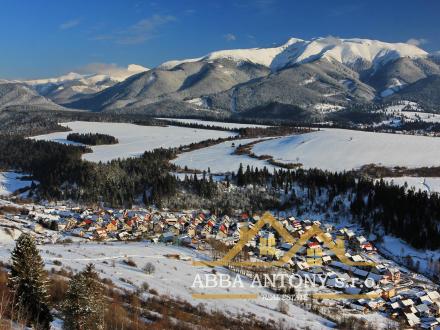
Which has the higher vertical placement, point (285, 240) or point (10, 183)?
point (285, 240)

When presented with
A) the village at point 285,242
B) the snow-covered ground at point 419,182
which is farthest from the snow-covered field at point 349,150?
the village at point 285,242

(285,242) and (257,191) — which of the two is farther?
(257,191)

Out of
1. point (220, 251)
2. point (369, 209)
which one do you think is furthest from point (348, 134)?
point (220, 251)

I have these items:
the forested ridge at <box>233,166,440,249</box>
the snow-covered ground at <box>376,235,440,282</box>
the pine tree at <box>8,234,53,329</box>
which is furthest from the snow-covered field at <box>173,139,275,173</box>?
the pine tree at <box>8,234,53,329</box>

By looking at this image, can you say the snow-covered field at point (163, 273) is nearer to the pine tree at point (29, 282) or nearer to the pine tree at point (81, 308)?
the pine tree at point (29, 282)

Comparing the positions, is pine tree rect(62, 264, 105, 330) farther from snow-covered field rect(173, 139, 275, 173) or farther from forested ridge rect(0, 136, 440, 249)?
snow-covered field rect(173, 139, 275, 173)

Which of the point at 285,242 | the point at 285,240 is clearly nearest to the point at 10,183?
the point at 285,240

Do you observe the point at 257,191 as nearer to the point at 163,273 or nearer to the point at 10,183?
the point at 163,273
